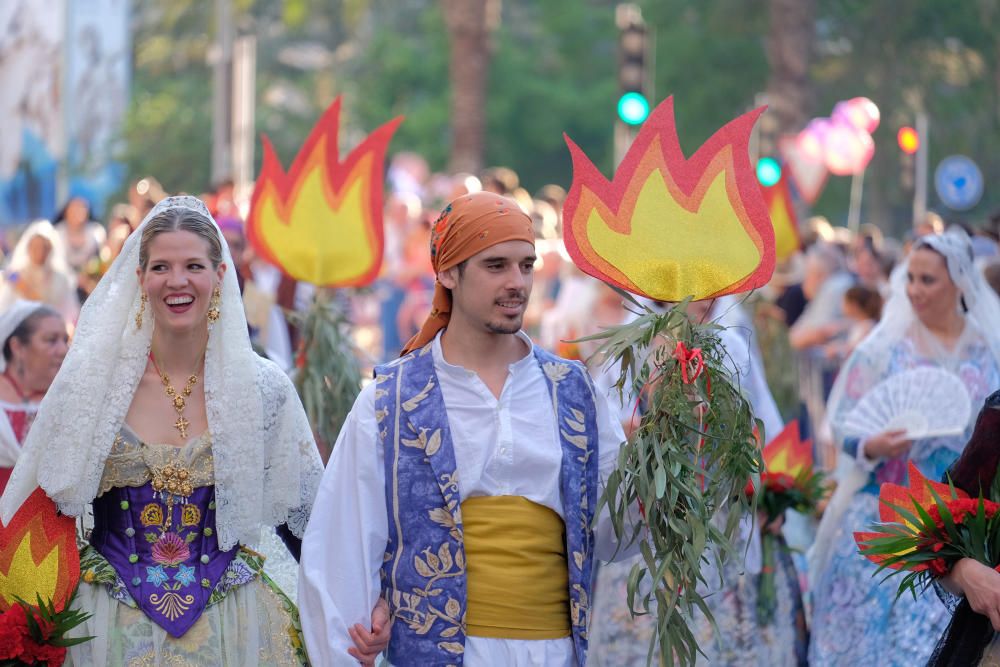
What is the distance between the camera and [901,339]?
7.50 metres

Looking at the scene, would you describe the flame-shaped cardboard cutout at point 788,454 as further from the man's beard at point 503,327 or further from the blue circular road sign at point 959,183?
the blue circular road sign at point 959,183

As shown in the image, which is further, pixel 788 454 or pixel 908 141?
pixel 908 141

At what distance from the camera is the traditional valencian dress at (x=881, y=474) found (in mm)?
7012

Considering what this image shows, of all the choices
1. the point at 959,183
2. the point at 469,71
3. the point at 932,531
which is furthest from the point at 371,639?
the point at 469,71

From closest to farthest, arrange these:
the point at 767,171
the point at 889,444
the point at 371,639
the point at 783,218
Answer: the point at 371,639 → the point at 889,444 → the point at 783,218 → the point at 767,171

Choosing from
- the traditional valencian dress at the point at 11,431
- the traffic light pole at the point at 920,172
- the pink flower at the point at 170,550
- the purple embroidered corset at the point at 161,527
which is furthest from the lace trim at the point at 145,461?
the traffic light pole at the point at 920,172

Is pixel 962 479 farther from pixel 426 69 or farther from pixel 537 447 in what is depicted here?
pixel 426 69

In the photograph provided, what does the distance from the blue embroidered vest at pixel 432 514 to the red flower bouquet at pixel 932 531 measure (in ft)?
2.92

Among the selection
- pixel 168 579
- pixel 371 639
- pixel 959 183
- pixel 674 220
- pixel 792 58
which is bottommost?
pixel 371 639

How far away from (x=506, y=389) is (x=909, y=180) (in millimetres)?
14441

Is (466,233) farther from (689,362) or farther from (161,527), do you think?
(161,527)

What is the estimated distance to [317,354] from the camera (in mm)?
→ 7820

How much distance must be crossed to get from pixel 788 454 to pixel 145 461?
358cm

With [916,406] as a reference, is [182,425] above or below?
above
